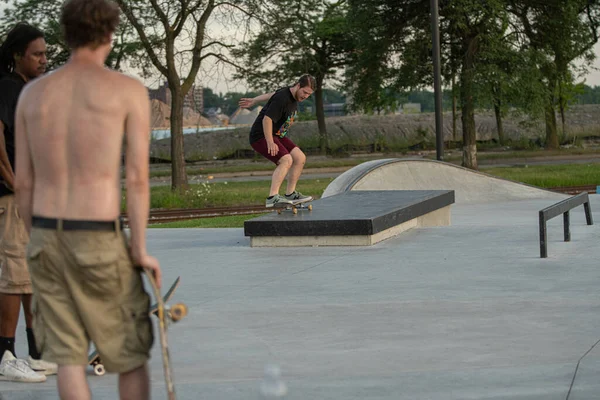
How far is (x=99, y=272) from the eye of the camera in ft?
11.6

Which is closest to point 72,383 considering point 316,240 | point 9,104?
point 9,104

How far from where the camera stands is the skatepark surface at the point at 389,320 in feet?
16.5

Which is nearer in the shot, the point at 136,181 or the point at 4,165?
the point at 136,181

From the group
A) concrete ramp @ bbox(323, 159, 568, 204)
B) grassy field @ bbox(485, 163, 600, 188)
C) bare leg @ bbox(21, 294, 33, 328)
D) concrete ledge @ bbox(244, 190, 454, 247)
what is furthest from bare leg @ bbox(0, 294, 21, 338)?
grassy field @ bbox(485, 163, 600, 188)

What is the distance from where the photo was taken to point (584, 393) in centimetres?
471

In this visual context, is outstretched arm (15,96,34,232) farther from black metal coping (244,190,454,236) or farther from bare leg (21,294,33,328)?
black metal coping (244,190,454,236)

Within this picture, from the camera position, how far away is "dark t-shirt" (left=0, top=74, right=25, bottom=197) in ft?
17.3

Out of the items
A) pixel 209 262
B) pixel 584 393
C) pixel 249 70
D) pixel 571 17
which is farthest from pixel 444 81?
pixel 584 393

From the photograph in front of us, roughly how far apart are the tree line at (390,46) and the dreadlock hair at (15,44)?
1739 cm

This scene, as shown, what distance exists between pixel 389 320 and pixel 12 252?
2.64 metres

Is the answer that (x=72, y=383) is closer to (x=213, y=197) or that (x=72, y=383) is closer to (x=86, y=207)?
(x=86, y=207)

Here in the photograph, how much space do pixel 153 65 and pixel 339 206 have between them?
13.6 meters

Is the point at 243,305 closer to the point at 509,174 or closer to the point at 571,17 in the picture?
the point at 509,174

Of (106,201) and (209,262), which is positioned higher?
(106,201)
